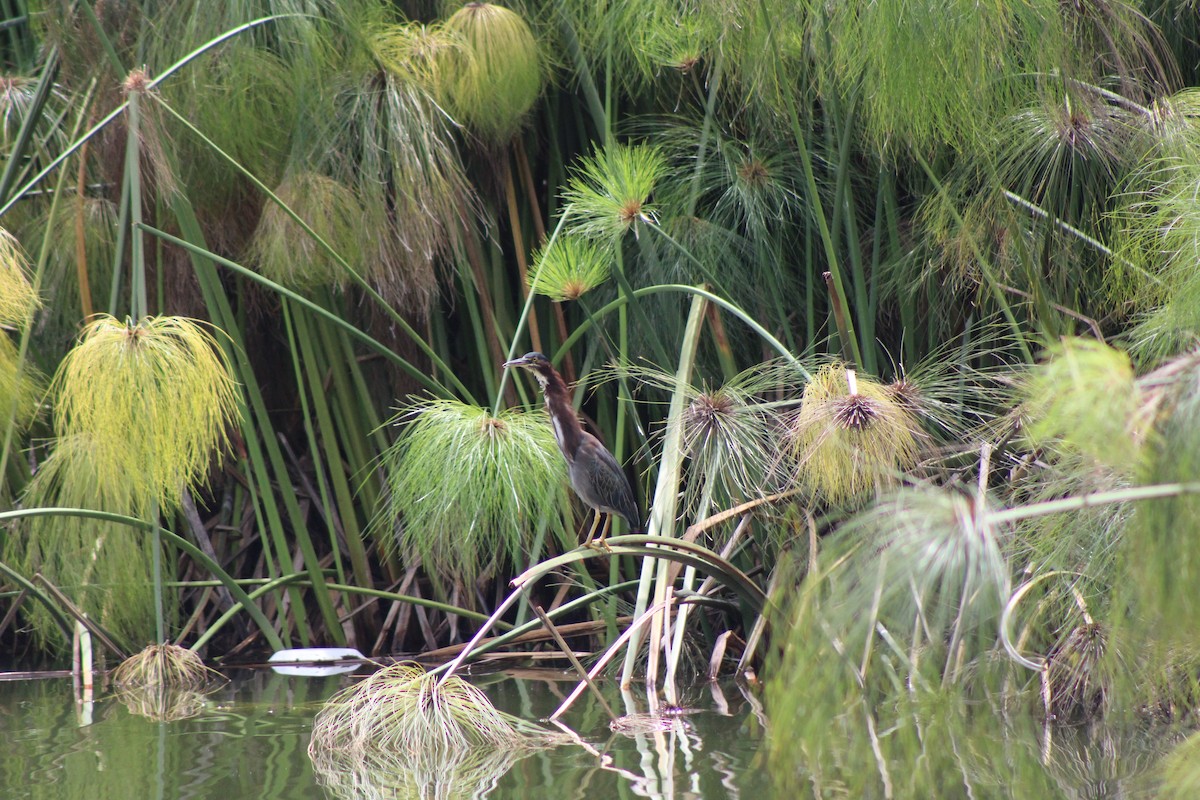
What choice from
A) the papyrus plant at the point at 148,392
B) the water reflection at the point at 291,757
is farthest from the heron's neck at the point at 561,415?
the papyrus plant at the point at 148,392

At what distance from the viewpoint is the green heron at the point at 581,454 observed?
3.45m

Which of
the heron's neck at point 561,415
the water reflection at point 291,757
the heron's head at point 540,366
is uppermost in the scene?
the heron's head at point 540,366

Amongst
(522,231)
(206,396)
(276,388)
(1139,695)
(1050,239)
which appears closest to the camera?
(1139,695)

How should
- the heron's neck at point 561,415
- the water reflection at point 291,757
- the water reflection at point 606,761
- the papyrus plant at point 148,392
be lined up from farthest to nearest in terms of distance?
1. the heron's neck at point 561,415
2. the papyrus plant at point 148,392
3. the water reflection at point 291,757
4. the water reflection at point 606,761

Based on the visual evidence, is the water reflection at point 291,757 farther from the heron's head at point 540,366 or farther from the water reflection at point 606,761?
the heron's head at point 540,366

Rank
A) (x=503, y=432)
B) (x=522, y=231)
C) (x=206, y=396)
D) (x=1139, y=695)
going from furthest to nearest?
1. (x=522, y=231)
2. (x=503, y=432)
3. (x=206, y=396)
4. (x=1139, y=695)

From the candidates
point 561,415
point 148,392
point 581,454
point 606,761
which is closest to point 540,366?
point 561,415

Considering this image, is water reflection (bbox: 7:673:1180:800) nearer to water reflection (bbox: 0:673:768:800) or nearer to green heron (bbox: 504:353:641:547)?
water reflection (bbox: 0:673:768:800)

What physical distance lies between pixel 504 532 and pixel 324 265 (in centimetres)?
109

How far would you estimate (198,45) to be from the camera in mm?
3770

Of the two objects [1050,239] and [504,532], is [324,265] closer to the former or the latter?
[504,532]

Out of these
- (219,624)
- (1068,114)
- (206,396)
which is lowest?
(219,624)

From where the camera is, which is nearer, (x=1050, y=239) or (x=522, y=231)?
(x=1050, y=239)

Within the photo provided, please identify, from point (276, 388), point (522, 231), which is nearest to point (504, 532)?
point (522, 231)
